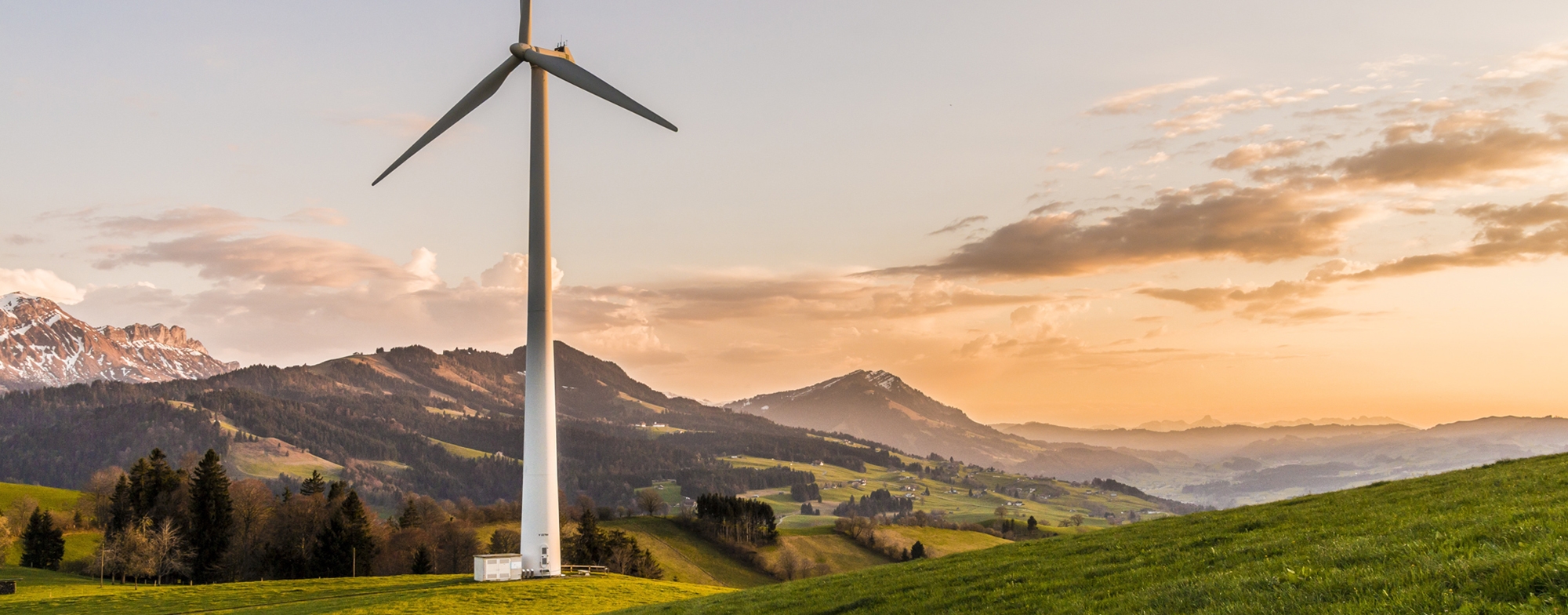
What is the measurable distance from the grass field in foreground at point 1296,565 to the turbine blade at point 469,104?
51.4 metres

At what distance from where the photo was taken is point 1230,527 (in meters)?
31.9

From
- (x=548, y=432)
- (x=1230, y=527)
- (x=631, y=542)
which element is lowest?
(x=631, y=542)

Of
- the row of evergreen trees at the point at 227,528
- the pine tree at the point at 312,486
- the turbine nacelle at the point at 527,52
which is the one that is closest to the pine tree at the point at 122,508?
the row of evergreen trees at the point at 227,528

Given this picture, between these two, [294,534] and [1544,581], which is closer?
[1544,581]

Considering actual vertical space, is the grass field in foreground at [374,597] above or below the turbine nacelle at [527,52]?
below

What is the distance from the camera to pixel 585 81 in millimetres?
74375

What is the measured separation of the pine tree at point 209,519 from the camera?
123500 millimetres

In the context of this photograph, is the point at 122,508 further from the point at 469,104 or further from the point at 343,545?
the point at 469,104

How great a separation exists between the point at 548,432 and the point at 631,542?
82.4 metres

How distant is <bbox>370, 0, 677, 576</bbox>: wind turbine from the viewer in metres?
73.2

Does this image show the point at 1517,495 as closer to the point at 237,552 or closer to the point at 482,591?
the point at 482,591

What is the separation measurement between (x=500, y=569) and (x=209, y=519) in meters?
75.6

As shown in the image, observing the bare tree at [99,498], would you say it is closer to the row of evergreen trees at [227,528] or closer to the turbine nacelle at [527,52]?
the row of evergreen trees at [227,528]

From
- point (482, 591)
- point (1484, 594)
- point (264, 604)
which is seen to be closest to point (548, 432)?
point (482, 591)
